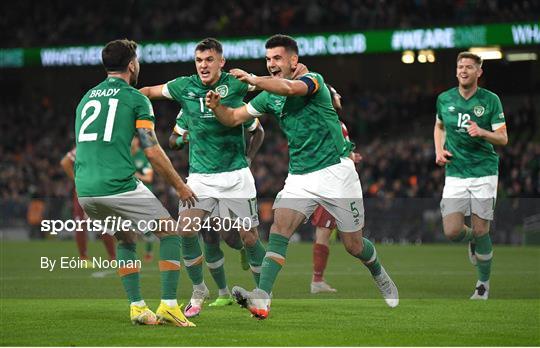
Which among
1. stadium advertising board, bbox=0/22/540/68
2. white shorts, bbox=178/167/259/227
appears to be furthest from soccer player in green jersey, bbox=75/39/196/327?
stadium advertising board, bbox=0/22/540/68

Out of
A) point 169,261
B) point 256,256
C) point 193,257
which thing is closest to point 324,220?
point 256,256

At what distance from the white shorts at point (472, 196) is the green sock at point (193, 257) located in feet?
10.4

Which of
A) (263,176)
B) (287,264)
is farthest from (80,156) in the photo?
(263,176)

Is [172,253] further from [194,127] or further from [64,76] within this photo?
[64,76]

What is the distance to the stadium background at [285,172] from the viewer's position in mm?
8289

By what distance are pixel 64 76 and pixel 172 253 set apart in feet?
103

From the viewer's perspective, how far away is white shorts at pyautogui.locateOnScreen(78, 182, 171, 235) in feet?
26.7

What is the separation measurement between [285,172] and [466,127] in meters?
16.0

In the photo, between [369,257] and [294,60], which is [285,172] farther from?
[294,60]

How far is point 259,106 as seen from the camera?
8930 mm

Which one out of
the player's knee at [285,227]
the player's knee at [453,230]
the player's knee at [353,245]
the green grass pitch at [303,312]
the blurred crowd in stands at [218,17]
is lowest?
the green grass pitch at [303,312]

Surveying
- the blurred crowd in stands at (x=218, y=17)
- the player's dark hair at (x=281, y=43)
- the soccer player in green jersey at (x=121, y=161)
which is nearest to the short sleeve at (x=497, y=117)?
the player's dark hair at (x=281, y=43)

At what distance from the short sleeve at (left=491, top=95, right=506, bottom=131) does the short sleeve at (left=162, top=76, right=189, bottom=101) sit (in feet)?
11.4

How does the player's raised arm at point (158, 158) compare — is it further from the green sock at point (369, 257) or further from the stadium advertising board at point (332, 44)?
the stadium advertising board at point (332, 44)
